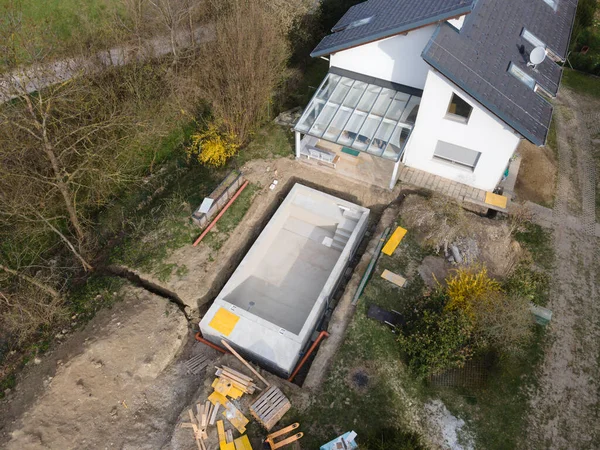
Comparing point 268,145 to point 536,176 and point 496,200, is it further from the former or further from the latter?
Result: point 536,176

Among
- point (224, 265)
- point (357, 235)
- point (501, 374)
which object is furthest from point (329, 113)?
point (501, 374)

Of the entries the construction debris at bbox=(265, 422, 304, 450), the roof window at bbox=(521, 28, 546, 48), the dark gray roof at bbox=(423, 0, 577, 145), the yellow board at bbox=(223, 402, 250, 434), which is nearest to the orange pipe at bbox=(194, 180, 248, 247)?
the yellow board at bbox=(223, 402, 250, 434)

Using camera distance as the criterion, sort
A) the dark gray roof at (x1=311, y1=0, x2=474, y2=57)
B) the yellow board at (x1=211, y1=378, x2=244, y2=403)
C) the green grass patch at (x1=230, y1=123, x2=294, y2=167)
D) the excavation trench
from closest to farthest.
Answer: the yellow board at (x1=211, y1=378, x2=244, y2=403)
the dark gray roof at (x1=311, y1=0, x2=474, y2=57)
the excavation trench
the green grass patch at (x1=230, y1=123, x2=294, y2=167)

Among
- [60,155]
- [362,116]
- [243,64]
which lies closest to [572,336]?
[362,116]

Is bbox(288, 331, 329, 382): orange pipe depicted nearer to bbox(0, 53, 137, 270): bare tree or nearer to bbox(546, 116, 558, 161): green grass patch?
bbox(0, 53, 137, 270): bare tree

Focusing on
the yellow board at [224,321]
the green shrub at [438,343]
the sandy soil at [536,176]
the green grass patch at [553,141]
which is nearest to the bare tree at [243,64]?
the yellow board at [224,321]
